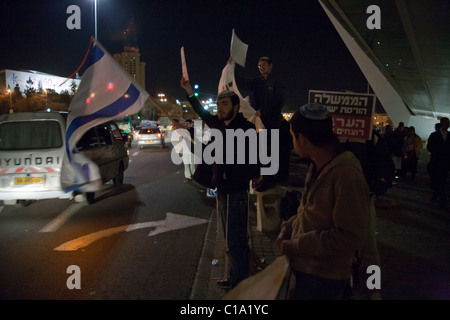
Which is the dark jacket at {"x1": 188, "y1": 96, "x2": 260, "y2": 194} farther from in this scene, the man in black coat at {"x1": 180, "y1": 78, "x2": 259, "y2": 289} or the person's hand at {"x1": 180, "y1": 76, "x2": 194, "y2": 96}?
the person's hand at {"x1": 180, "y1": 76, "x2": 194, "y2": 96}

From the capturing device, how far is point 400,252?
567 centimetres

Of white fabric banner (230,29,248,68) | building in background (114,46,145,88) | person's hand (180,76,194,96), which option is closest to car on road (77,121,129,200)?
white fabric banner (230,29,248,68)

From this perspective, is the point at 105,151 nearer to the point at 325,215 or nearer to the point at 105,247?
the point at 105,247

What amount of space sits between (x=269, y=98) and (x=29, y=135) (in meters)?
5.10

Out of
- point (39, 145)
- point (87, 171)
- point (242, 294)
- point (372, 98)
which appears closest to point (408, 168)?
point (372, 98)

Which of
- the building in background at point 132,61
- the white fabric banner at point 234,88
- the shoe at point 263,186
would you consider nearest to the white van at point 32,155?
the white fabric banner at point 234,88

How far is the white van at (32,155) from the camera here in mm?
7516

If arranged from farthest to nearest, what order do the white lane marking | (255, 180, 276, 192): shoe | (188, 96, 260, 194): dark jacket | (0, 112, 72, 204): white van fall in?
(0, 112, 72, 204): white van → the white lane marking → (255, 180, 276, 192): shoe → (188, 96, 260, 194): dark jacket

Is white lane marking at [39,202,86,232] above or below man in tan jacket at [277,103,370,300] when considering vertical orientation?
below

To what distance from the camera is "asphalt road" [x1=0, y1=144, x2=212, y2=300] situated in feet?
14.4

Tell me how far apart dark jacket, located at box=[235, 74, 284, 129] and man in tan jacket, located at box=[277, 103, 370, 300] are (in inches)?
148

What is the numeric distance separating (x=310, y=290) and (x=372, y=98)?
4.58 meters

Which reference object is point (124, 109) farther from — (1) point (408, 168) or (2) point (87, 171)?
(1) point (408, 168)

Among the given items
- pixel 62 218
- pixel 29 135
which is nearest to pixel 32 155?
pixel 29 135
